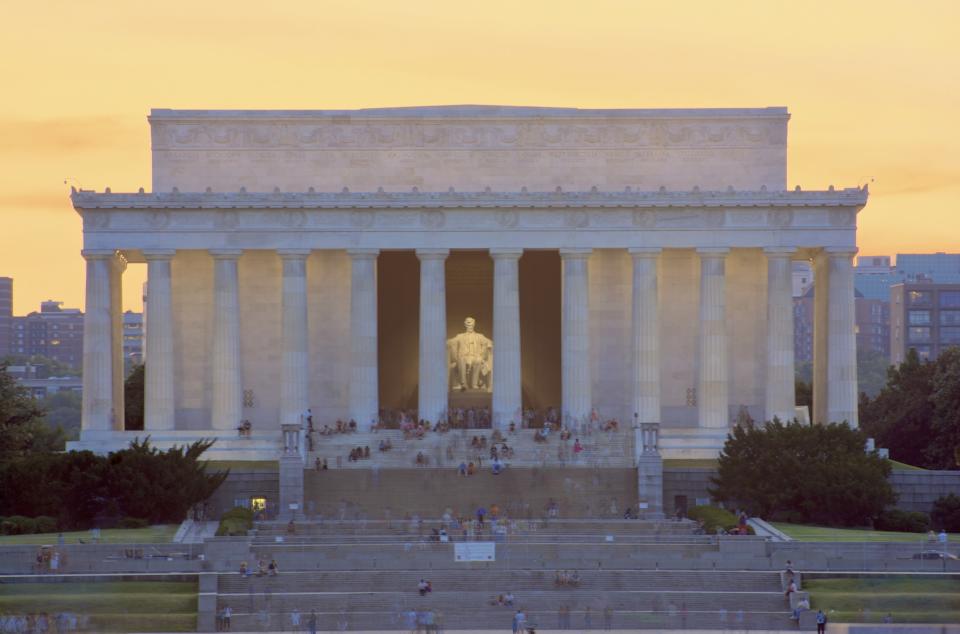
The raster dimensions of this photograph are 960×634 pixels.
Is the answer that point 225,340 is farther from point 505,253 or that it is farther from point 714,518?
point 714,518

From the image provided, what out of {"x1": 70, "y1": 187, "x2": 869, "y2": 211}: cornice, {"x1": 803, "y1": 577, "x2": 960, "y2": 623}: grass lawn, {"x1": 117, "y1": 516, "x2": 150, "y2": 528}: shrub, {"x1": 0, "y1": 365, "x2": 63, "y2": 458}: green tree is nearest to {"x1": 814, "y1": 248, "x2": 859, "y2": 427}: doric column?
{"x1": 70, "y1": 187, "x2": 869, "y2": 211}: cornice

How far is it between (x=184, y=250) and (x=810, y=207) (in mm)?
35082

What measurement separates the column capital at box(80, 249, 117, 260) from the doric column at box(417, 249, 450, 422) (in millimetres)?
17196

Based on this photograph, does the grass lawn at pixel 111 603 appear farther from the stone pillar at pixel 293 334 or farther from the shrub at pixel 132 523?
the stone pillar at pixel 293 334

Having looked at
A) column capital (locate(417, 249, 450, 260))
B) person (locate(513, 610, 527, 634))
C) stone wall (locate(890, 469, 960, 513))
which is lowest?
person (locate(513, 610, 527, 634))

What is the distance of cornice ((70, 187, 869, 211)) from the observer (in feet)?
429

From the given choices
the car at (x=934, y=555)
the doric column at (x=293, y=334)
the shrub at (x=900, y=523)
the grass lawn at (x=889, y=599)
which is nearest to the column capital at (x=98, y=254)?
the doric column at (x=293, y=334)

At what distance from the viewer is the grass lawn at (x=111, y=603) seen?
90.2 meters

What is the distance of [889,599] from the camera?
9200 cm

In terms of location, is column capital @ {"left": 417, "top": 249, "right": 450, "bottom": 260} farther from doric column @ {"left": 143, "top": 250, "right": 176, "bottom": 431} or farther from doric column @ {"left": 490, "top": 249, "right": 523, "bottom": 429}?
doric column @ {"left": 143, "top": 250, "right": 176, "bottom": 431}

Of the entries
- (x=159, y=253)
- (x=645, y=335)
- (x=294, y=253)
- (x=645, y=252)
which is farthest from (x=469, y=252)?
(x=159, y=253)

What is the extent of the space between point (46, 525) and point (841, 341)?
47312mm

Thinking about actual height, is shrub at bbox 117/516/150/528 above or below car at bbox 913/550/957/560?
above

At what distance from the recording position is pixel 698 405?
13300cm
